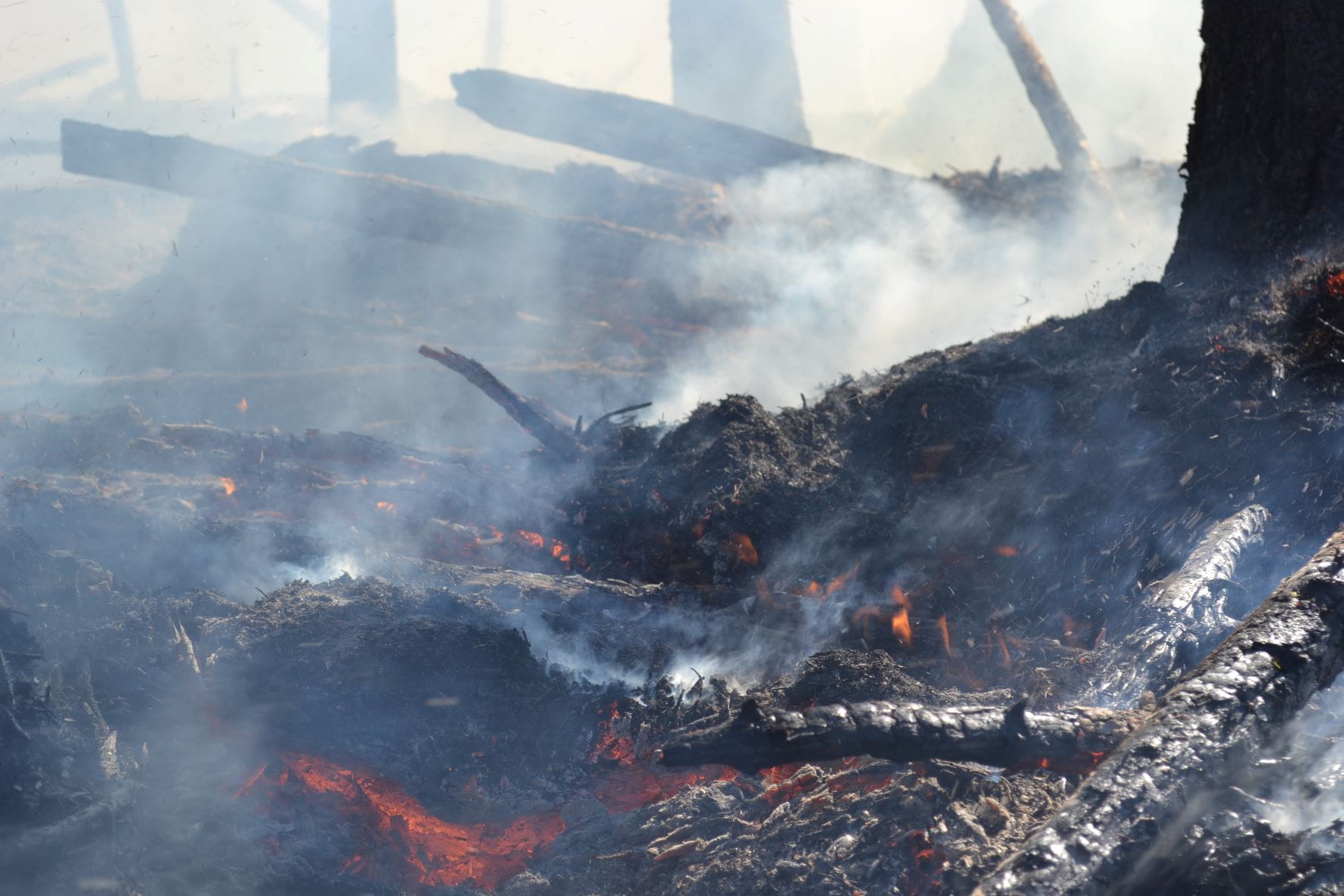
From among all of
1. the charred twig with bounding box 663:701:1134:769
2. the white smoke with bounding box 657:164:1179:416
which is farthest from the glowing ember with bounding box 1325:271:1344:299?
the white smoke with bounding box 657:164:1179:416

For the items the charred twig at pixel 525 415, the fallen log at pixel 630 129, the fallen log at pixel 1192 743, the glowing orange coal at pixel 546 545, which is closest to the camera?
the fallen log at pixel 1192 743

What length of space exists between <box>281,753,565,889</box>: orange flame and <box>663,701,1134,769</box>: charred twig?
122 centimetres

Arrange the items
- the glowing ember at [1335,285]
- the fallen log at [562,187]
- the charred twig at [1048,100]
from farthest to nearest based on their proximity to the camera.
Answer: the fallen log at [562,187], the charred twig at [1048,100], the glowing ember at [1335,285]

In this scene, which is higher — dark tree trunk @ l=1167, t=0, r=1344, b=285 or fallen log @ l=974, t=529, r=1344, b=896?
dark tree trunk @ l=1167, t=0, r=1344, b=285

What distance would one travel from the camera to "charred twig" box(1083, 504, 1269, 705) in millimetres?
3922

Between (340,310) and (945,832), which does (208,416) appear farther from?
(945,832)

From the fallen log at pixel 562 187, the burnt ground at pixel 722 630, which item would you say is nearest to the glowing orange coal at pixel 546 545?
the burnt ground at pixel 722 630

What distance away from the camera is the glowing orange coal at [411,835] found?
13.0 ft

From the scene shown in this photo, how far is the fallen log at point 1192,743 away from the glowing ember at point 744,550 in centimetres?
241

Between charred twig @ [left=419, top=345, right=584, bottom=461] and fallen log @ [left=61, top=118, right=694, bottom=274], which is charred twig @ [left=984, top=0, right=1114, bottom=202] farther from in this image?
charred twig @ [left=419, top=345, right=584, bottom=461]

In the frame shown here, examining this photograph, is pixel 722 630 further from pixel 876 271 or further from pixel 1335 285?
pixel 876 271

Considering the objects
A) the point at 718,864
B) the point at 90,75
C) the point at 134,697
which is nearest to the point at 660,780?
the point at 718,864

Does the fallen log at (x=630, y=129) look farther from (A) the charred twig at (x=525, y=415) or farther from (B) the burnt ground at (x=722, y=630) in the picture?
(B) the burnt ground at (x=722, y=630)

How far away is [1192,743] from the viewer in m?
3.09
